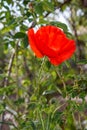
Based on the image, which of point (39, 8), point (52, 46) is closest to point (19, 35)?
point (39, 8)

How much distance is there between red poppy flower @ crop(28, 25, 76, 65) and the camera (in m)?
0.92

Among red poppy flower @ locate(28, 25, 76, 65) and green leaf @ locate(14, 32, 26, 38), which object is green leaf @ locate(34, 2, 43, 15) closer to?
green leaf @ locate(14, 32, 26, 38)

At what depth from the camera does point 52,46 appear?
3.05ft

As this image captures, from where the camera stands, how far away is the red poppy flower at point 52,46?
0.92 metres

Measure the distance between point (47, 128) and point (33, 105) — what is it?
0.26 metres

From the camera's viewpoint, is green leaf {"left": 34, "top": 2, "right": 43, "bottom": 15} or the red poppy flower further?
green leaf {"left": 34, "top": 2, "right": 43, "bottom": 15}

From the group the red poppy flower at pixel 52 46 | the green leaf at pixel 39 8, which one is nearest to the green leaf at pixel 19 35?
the green leaf at pixel 39 8

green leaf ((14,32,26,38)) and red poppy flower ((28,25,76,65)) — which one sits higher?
green leaf ((14,32,26,38))

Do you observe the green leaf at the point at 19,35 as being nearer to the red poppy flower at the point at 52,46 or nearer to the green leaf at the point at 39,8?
the green leaf at the point at 39,8

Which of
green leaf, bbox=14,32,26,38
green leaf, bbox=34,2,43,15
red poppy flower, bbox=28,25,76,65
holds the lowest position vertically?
red poppy flower, bbox=28,25,76,65

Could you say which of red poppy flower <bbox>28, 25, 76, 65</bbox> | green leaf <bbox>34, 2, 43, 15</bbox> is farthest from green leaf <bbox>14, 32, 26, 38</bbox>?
red poppy flower <bbox>28, 25, 76, 65</bbox>

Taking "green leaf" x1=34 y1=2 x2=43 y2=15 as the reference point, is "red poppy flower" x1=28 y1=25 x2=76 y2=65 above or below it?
below

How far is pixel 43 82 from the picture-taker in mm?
1447

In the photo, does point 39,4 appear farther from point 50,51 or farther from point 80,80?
point 50,51
